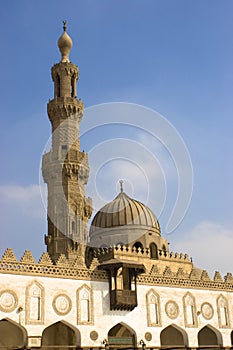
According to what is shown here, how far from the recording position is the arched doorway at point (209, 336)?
31.4 metres

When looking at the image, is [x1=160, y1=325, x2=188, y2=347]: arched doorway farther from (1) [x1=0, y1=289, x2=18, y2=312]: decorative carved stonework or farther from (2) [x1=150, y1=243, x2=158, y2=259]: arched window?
(1) [x1=0, y1=289, x2=18, y2=312]: decorative carved stonework

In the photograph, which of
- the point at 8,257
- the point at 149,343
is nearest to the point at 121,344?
the point at 149,343

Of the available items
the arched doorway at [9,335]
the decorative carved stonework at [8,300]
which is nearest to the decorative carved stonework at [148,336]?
the arched doorway at [9,335]

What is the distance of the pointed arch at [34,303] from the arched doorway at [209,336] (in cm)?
1212

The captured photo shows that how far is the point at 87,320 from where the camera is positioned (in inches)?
1035

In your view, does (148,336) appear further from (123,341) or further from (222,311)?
(222,311)

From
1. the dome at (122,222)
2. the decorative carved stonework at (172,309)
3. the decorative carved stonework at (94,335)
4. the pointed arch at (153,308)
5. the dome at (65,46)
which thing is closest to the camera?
the decorative carved stonework at (94,335)

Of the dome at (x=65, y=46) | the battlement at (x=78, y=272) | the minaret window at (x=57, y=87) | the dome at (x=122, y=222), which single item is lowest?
the battlement at (x=78, y=272)

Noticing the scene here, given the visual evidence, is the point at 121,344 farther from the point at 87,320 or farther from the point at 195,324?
the point at 195,324

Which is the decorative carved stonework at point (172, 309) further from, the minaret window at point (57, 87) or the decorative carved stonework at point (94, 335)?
the minaret window at point (57, 87)

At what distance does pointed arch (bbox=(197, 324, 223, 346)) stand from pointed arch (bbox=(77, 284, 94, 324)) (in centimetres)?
936

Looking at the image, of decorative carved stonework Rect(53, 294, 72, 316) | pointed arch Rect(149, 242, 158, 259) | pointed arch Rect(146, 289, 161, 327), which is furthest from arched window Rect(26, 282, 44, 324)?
pointed arch Rect(149, 242, 158, 259)

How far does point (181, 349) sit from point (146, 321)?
362cm

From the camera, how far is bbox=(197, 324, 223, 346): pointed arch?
31359 mm
